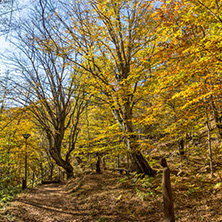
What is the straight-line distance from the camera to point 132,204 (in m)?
5.73

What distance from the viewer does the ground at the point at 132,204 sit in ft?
15.6

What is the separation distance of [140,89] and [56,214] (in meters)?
6.04

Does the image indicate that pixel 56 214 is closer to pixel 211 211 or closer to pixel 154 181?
pixel 154 181

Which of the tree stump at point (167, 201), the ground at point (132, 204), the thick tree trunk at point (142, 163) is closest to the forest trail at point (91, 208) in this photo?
the ground at point (132, 204)

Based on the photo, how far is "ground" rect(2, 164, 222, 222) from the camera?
4754 mm

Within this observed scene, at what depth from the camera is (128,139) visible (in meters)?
7.29

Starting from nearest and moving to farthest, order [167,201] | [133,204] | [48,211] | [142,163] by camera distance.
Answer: [167,201]
[133,204]
[48,211]
[142,163]

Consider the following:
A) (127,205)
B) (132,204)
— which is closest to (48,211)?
(127,205)

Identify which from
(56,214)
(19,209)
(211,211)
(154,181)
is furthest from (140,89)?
(19,209)

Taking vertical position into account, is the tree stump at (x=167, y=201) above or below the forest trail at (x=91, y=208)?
above

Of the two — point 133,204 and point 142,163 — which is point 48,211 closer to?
point 133,204

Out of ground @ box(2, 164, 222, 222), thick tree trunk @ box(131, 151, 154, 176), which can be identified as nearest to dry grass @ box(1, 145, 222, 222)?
ground @ box(2, 164, 222, 222)

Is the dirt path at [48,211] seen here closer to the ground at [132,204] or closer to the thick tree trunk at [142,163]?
the ground at [132,204]

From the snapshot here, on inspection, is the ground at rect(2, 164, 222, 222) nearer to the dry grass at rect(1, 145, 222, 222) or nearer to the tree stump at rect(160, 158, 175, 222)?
the dry grass at rect(1, 145, 222, 222)
